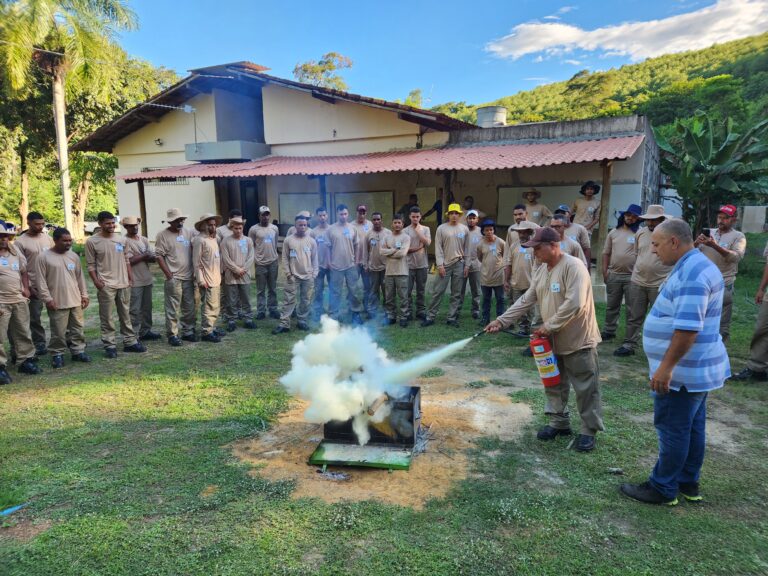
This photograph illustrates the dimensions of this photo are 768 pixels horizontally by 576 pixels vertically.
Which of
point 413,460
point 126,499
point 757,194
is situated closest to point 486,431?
point 413,460

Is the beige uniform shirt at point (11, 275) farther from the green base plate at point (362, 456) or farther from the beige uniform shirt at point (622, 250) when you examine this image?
the beige uniform shirt at point (622, 250)

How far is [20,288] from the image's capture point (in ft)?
20.7

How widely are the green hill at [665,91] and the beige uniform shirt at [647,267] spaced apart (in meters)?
21.7

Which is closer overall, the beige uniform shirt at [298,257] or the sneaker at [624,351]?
the sneaker at [624,351]

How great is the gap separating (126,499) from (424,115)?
470 inches

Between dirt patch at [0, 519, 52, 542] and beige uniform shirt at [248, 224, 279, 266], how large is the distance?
622cm

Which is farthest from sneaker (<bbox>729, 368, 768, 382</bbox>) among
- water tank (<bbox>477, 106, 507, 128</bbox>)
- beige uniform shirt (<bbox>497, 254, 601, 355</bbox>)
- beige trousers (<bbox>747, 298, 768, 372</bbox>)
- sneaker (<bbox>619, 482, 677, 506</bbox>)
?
water tank (<bbox>477, 106, 507, 128</bbox>)

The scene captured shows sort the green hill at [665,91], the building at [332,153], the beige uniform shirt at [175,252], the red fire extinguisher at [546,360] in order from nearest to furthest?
the red fire extinguisher at [546,360] < the beige uniform shirt at [175,252] < the building at [332,153] < the green hill at [665,91]

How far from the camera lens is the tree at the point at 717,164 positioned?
12789 millimetres

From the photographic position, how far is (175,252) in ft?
25.7

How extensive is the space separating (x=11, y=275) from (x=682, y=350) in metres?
7.31

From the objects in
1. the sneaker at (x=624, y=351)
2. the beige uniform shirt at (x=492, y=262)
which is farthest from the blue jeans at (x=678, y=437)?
the beige uniform shirt at (x=492, y=262)

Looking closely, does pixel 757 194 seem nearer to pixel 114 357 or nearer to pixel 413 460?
pixel 413 460

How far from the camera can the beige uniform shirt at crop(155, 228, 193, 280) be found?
25.7 ft
